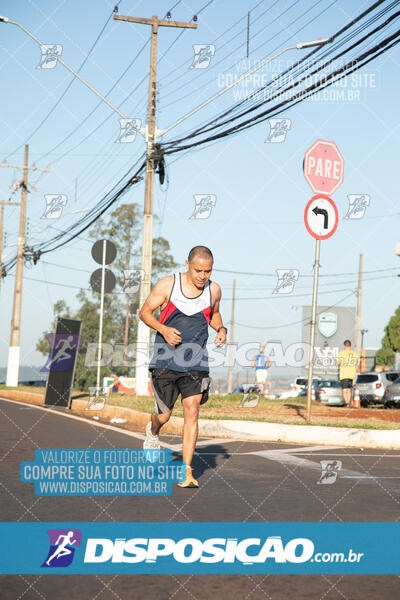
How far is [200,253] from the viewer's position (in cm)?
643

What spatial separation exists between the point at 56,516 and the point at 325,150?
26.9 ft

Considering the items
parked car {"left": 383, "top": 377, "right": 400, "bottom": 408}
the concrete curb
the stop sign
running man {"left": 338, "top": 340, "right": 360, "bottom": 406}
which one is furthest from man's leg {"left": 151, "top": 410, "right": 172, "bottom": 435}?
A: parked car {"left": 383, "top": 377, "right": 400, "bottom": 408}

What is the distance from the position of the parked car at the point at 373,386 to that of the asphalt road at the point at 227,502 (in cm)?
2315

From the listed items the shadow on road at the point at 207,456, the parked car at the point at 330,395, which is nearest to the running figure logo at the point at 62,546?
the shadow on road at the point at 207,456

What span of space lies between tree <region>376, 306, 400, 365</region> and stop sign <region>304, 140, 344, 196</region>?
42.8 m

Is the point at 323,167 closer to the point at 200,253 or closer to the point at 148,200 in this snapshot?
the point at 200,253

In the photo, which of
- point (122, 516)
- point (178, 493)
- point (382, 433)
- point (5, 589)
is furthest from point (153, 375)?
point (382, 433)

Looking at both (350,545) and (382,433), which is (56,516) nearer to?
→ (350,545)

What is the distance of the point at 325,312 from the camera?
49.3 metres

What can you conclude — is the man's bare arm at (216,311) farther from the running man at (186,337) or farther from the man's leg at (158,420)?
the man's leg at (158,420)

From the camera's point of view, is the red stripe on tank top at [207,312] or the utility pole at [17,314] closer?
the red stripe on tank top at [207,312]

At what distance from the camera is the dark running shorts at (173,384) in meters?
6.61

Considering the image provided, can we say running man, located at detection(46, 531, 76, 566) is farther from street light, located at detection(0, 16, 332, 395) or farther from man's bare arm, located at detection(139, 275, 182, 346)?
street light, located at detection(0, 16, 332, 395)

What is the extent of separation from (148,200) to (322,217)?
32.8 ft
